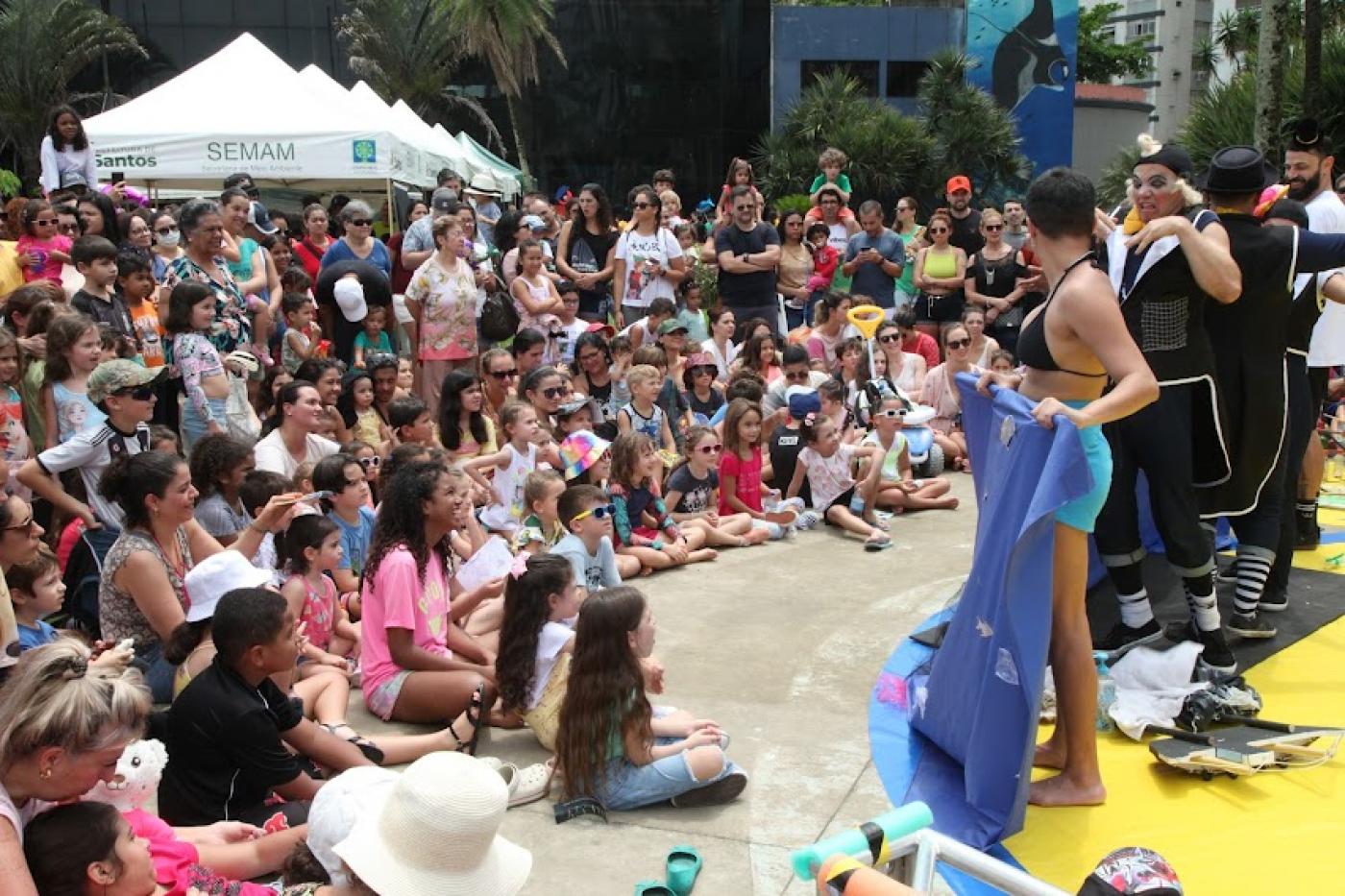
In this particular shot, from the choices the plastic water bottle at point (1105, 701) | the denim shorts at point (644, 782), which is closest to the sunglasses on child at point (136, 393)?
the denim shorts at point (644, 782)

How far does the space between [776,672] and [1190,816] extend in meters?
1.77

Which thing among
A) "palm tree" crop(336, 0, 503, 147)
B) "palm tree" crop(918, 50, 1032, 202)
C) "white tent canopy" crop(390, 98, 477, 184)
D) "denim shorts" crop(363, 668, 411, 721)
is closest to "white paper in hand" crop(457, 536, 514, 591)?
"denim shorts" crop(363, 668, 411, 721)

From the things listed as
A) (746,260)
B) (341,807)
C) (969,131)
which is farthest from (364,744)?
(969,131)

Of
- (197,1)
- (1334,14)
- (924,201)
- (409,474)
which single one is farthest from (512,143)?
(409,474)

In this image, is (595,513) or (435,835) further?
(595,513)

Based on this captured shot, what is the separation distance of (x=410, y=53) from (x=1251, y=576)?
2987 cm

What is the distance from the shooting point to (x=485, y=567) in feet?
18.7

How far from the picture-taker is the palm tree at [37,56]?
2670 centimetres

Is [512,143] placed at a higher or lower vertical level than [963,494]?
higher

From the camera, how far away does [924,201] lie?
2586 centimetres

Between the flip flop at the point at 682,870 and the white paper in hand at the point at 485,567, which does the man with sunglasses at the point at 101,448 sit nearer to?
the white paper in hand at the point at 485,567

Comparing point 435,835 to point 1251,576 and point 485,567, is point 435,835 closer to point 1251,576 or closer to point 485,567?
point 485,567

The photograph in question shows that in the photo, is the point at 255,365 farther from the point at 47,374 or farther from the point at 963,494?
the point at 963,494

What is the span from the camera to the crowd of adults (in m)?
3.37
